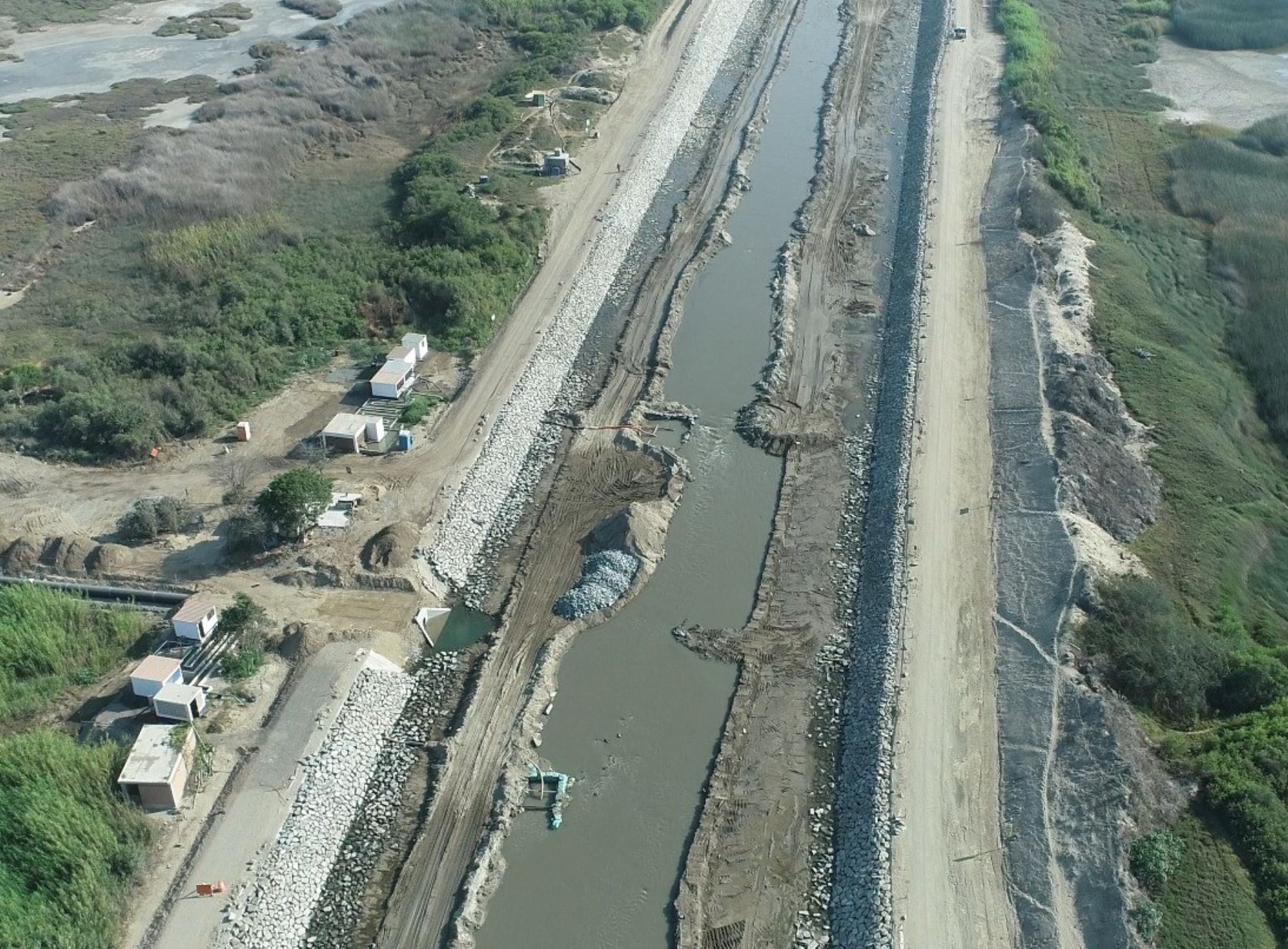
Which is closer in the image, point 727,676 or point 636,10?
point 727,676

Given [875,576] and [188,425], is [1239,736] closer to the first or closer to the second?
[875,576]

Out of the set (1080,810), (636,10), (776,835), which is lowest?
(776,835)

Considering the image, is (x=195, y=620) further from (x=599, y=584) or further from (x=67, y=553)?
(x=599, y=584)

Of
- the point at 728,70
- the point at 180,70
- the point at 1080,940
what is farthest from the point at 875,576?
the point at 180,70

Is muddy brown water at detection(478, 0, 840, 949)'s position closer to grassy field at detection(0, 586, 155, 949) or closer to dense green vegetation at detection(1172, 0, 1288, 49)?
grassy field at detection(0, 586, 155, 949)

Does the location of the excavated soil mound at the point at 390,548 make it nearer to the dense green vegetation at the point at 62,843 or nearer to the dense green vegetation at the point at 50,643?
the dense green vegetation at the point at 50,643

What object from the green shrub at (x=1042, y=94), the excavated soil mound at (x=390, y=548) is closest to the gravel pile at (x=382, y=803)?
the excavated soil mound at (x=390, y=548)
